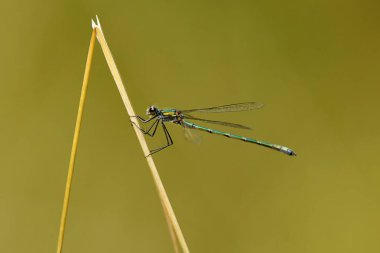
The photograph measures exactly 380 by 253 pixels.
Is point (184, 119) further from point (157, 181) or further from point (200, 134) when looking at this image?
point (157, 181)

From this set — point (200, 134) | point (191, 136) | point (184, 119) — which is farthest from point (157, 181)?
point (200, 134)

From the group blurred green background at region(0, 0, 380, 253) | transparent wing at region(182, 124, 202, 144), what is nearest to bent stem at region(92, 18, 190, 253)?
transparent wing at region(182, 124, 202, 144)

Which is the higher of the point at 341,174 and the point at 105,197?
the point at 105,197

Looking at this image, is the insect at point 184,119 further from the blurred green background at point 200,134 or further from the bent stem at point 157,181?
the bent stem at point 157,181

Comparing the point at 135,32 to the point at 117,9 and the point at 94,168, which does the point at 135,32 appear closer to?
the point at 117,9

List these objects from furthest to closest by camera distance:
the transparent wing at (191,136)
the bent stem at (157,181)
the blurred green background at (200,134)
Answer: the blurred green background at (200,134) < the transparent wing at (191,136) < the bent stem at (157,181)

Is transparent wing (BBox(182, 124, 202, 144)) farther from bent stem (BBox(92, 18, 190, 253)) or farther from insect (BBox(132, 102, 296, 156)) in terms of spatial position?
bent stem (BBox(92, 18, 190, 253))

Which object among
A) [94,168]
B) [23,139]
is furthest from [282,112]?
[23,139]

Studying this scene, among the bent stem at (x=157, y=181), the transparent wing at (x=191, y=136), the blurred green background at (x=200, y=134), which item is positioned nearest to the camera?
the bent stem at (x=157, y=181)

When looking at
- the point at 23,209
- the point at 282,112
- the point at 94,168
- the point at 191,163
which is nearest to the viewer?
the point at 23,209

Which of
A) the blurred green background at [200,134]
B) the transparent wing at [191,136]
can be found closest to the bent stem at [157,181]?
the transparent wing at [191,136]
